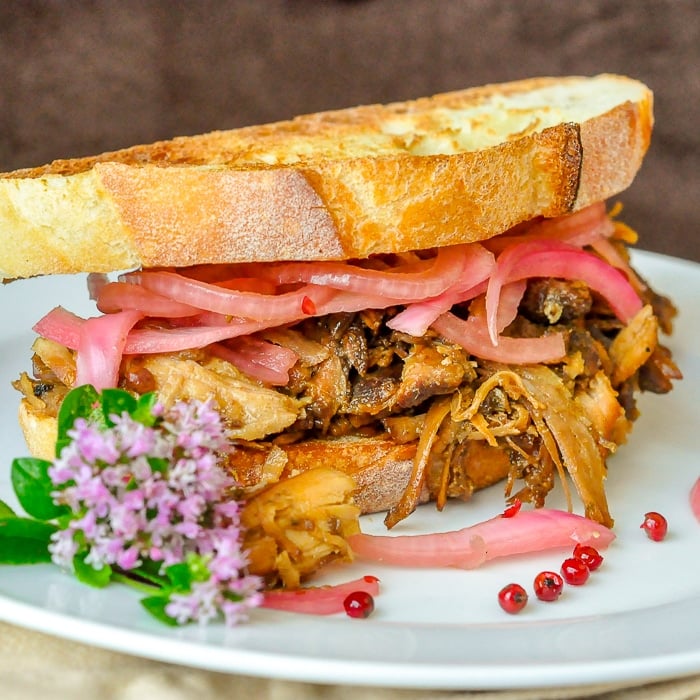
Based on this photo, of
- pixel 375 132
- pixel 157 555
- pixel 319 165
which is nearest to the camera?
pixel 157 555

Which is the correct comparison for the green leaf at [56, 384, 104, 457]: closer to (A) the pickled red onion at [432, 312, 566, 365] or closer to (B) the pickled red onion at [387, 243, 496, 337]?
(B) the pickled red onion at [387, 243, 496, 337]

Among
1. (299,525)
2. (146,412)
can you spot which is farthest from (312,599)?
(146,412)

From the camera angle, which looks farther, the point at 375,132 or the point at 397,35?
the point at 397,35

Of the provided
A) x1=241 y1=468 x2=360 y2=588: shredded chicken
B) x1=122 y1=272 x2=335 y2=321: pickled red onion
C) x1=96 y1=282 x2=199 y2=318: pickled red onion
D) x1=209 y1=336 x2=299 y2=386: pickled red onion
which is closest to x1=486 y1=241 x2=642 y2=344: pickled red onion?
x1=122 y1=272 x2=335 y2=321: pickled red onion

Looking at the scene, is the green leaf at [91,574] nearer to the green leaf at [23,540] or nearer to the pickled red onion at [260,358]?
the green leaf at [23,540]

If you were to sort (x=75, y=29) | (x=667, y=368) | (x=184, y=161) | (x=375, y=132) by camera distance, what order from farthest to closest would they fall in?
(x=75, y=29) → (x=375, y=132) → (x=667, y=368) → (x=184, y=161)

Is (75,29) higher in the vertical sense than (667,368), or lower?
higher

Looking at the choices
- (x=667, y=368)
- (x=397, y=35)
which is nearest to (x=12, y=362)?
(x=667, y=368)

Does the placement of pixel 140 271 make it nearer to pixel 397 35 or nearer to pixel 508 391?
pixel 508 391
